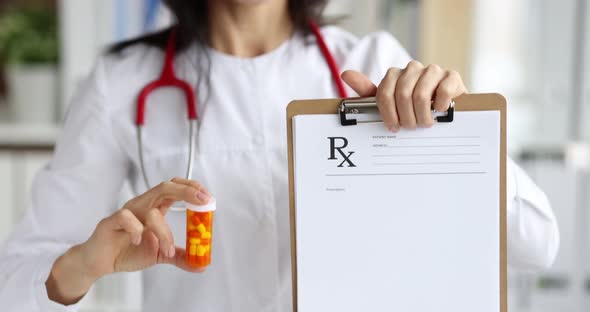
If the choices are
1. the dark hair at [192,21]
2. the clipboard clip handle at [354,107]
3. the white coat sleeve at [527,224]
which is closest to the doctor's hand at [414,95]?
the clipboard clip handle at [354,107]

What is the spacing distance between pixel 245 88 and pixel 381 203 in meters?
0.35

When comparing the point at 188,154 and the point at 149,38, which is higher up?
the point at 149,38

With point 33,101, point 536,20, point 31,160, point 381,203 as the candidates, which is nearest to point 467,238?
point 381,203

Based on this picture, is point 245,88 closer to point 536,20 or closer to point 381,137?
point 381,137

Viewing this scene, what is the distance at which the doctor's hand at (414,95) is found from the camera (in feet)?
2.35

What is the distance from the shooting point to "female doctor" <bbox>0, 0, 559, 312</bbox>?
0.88 metres

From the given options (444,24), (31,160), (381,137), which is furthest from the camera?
(31,160)

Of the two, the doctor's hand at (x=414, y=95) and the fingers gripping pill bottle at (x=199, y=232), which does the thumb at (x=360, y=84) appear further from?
the fingers gripping pill bottle at (x=199, y=232)

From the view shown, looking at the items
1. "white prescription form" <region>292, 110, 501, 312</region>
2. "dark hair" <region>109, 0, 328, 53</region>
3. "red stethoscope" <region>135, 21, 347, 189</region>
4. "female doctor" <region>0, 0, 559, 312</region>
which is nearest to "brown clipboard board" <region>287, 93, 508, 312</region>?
"white prescription form" <region>292, 110, 501, 312</region>

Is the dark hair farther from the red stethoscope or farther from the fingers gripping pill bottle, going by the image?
the fingers gripping pill bottle

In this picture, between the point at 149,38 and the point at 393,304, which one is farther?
the point at 149,38

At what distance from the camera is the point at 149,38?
1062mm

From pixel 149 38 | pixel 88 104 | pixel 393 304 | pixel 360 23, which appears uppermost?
pixel 360 23

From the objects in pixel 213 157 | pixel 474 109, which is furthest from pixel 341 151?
pixel 213 157
